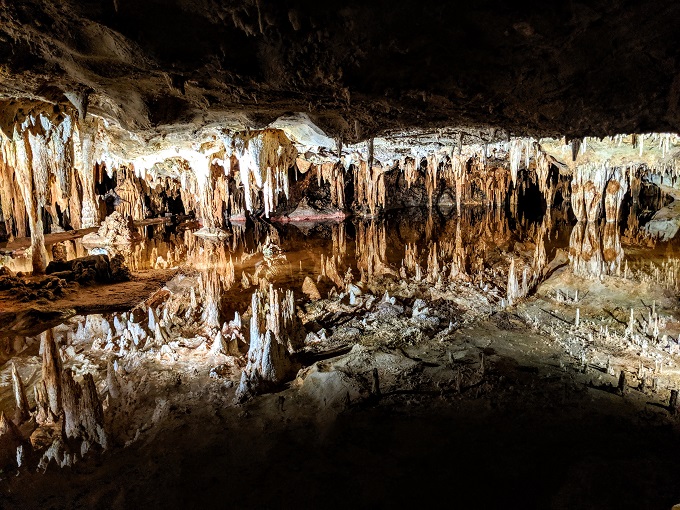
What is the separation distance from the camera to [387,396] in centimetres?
406

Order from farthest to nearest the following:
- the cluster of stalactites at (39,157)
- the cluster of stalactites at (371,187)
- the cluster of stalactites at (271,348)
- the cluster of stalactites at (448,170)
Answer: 1. the cluster of stalactites at (371,187)
2. the cluster of stalactites at (448,170)
3. the cluster of stalactites at (39,157)
4. the cluster of stalactites at (271,348)

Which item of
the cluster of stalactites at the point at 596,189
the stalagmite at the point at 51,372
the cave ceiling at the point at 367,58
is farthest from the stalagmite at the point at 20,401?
the cluster of stalactites at the point at 596,189

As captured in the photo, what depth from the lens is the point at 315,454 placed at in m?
→ 3.35

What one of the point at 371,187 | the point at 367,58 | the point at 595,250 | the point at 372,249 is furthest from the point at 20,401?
the point at 371,187

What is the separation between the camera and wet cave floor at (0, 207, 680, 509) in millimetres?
2957

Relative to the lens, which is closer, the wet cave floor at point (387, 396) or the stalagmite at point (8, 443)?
the wet cave floor at point (387, 396)

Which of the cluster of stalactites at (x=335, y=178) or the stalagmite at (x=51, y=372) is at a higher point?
the cluster of stalactites at (x=335, y=178)

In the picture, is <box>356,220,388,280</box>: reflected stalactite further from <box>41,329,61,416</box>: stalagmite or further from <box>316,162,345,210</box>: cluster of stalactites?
<box>41,329,61,416</box>: stalagmite

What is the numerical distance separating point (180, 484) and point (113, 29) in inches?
121

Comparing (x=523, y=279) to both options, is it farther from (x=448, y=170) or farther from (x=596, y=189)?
(x=448, y=170)

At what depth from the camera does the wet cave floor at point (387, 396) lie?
296cm

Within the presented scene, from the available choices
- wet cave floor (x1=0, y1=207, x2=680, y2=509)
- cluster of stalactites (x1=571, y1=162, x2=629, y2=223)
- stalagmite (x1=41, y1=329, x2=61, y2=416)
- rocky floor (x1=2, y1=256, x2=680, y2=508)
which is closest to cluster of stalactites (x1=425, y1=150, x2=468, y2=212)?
cluster of stalactites (x1=571, y1=162, x2=629, y2=223)

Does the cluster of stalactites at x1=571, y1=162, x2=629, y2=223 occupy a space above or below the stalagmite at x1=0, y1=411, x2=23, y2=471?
above

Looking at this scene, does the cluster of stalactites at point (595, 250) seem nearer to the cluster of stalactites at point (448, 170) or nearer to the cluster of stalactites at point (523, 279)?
the cluster of stalactites at point (523, 279)
